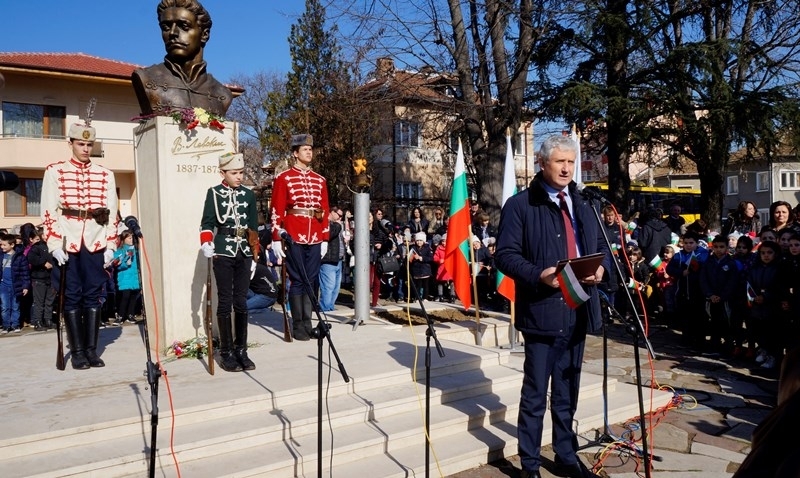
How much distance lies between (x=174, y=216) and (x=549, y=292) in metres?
4.32

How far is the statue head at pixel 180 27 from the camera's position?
7188mm

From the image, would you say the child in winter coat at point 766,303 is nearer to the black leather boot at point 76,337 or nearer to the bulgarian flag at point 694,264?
the bulgarian flag at point 694,264

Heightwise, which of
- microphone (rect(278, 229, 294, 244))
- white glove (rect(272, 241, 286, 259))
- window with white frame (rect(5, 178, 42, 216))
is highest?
window with white frame (rect(5, 178, 42, 216))

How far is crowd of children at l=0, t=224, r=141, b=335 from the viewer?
11.7 meters

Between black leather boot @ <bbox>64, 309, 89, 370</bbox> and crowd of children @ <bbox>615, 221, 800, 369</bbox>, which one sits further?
crowd of children @ <bbox>615, 221, 800, 369</bbox>

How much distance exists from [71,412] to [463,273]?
207 inches

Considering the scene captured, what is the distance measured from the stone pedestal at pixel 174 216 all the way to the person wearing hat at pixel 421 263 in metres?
6.94

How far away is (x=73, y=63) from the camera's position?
96.1 ft

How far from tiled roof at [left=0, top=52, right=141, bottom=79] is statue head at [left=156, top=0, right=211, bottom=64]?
21277 mm

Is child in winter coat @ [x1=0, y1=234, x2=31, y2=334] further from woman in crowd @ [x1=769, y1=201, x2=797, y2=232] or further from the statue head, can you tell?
woman in crowd @ [x1=769, y1=201, x2=797, y2=232]

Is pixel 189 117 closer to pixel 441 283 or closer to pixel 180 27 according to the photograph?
pixel 180 27

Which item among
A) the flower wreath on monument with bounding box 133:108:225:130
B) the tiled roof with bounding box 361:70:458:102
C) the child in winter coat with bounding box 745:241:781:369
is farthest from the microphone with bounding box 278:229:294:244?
the tiled roof with bounding box 361:70:458:102

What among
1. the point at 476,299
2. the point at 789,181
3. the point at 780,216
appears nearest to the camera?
the point at 476,299

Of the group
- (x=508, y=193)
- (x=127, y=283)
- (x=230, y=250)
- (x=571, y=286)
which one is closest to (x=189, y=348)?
(x=230, y=250)
